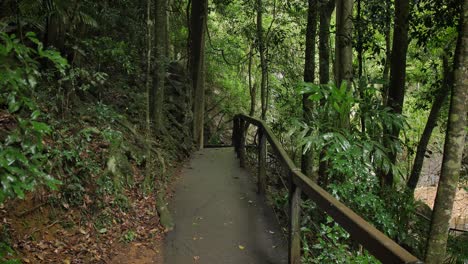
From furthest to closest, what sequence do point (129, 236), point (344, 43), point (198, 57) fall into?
point (198, 57), point (344, 43), point (129, 236)

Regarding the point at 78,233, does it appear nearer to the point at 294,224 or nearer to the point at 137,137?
the point at 294,224

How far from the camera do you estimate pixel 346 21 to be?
5492 millimetres

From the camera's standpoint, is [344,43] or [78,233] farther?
[344,43]

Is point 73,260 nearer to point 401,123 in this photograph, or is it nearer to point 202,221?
point 202,221

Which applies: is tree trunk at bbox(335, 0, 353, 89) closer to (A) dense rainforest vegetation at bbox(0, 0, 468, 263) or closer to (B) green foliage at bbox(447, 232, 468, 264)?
(A) dense rainforest vegetation at bbox(0, 0, 468, 263)

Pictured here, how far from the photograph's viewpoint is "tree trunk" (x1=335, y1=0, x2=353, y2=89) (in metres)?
5.36

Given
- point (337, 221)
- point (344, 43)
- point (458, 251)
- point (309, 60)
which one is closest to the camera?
point (337, 221)

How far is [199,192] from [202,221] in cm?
157

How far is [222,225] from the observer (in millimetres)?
5590

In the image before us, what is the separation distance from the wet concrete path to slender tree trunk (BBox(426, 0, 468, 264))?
1759 millimetres

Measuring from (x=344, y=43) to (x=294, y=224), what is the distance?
110 inches

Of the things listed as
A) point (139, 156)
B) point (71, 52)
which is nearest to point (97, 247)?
point (139, 156)

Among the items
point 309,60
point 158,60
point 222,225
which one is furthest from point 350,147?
point 158,60

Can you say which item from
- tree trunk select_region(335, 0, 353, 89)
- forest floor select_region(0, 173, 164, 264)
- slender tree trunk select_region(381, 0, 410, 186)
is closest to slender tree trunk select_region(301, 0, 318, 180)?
slender tree trunk select_region(381, 0, 410, 186)
